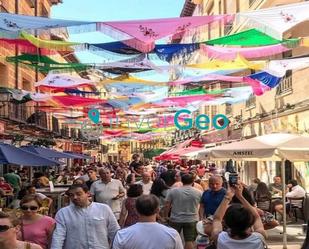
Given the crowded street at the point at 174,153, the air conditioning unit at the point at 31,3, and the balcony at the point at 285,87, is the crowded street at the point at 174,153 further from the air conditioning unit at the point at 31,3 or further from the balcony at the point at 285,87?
the air conditioning unit at the point at 31,3

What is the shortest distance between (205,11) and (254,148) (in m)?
37.0

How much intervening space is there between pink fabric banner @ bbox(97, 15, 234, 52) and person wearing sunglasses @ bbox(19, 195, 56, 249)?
5.78 metres

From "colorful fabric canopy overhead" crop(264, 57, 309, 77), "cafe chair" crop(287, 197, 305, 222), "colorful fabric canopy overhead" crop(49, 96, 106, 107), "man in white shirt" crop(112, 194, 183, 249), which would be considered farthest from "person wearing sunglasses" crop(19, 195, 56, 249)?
"colorful fabric canopy overhead" crop(49, 96, 106, 107)

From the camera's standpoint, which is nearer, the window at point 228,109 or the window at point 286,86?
the window at point 286,86

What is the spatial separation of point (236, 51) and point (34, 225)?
9376 millimetres

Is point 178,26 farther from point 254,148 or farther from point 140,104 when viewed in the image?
point 140,104

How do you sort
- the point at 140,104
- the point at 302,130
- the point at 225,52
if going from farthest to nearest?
1. the point at 140,104
2. the point at 302,130
3. the point at 225,52

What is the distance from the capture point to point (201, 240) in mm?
6668

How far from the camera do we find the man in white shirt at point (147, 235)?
Result: 16.0ft

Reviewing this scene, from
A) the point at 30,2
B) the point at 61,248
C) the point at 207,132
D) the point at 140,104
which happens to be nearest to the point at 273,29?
the point at 61,248

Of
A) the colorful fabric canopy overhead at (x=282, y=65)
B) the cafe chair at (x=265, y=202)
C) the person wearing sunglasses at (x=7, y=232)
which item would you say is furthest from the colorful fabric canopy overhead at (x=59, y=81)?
the person wearing sunglasses at (x=7, y=232)

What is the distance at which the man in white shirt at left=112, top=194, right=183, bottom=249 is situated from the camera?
4863mm

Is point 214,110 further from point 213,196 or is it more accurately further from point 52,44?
point 213,196

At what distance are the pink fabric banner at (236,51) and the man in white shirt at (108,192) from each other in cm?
412
